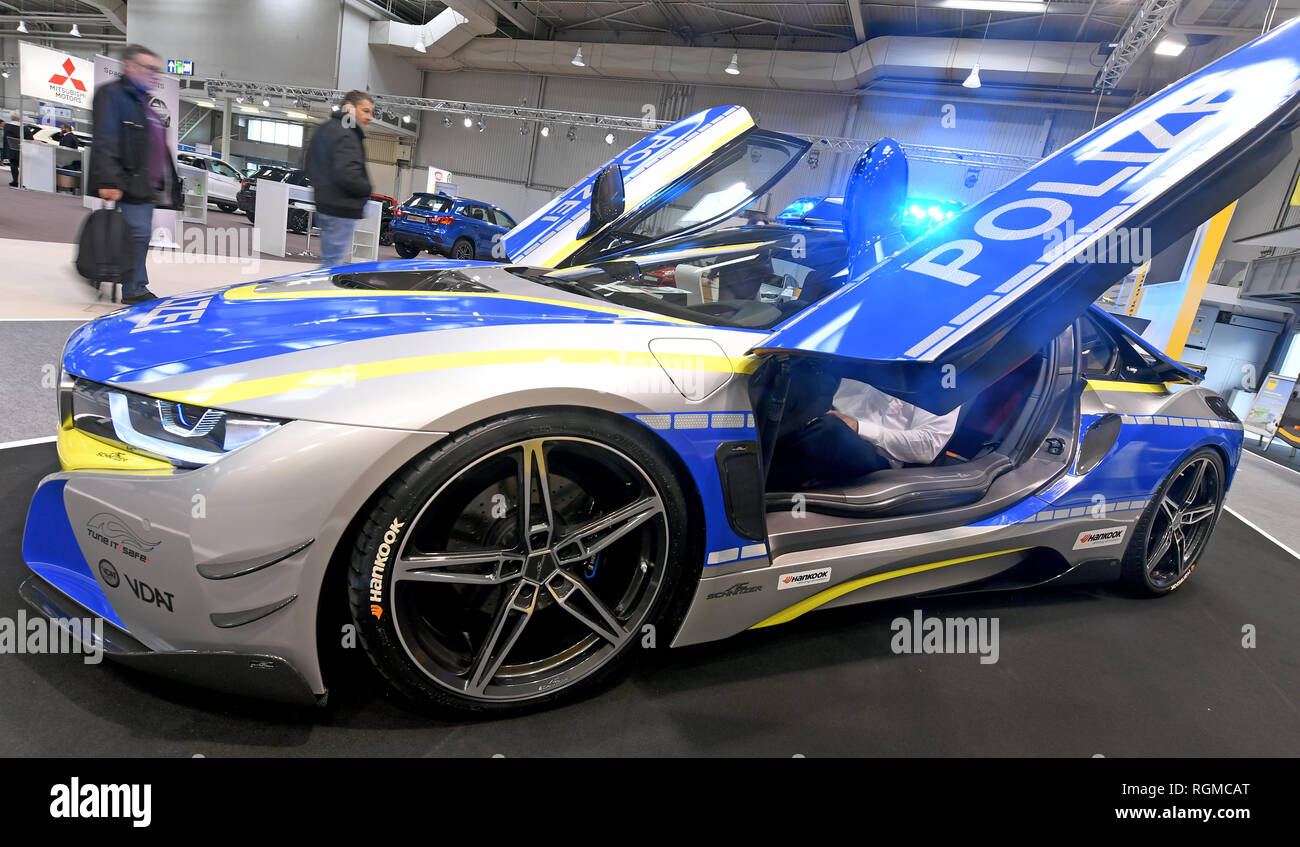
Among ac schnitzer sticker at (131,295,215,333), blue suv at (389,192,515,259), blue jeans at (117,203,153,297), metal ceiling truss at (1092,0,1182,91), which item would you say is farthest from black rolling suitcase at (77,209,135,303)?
metal ceiling truss at (1092,0,1182,91)

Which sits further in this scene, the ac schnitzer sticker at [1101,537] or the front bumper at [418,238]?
the front bumper at [418,238]

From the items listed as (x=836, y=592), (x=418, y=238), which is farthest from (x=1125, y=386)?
(x=418, y=238)

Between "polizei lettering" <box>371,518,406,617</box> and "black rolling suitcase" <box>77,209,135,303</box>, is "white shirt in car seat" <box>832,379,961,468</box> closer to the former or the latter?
"polizei lettering" <box>371,518,406,617</box>

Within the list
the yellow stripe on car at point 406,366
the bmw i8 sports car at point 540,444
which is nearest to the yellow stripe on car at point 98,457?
the bmw i8 sports car at point 540,444

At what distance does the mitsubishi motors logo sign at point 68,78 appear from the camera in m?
13.7

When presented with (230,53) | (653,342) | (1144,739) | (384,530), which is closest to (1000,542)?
(1144,739)

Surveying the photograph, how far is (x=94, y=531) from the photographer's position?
1.28 metres

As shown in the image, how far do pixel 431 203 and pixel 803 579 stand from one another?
13504 millimetres

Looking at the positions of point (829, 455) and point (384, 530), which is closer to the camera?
point (384, 530)

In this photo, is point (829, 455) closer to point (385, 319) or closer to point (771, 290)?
point (771, 290)

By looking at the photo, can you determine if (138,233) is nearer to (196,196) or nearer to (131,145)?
(131,145)

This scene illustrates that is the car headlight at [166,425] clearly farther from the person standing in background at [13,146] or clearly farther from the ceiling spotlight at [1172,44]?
the person standing in background at [13,146]

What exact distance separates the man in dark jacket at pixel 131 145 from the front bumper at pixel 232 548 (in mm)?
3525

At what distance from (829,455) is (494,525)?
1052 millimetres
